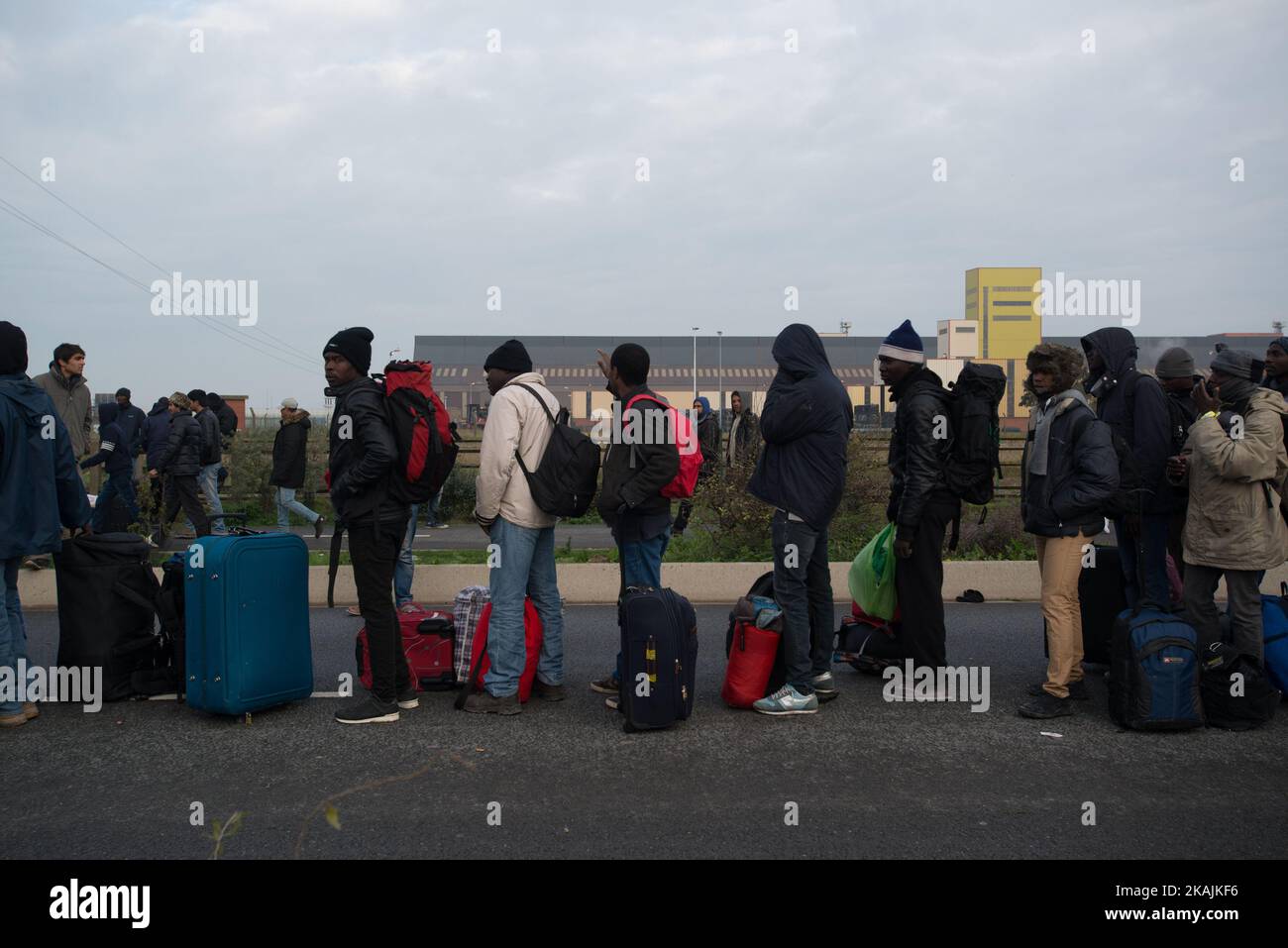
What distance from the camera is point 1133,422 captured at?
242 inches

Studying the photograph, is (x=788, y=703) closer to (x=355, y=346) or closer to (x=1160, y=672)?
(x=1160, y=672)

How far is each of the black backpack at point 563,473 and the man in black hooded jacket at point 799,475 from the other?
955mm

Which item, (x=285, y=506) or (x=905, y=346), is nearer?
(x=905, y=346)

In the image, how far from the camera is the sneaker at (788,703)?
5.61 metres

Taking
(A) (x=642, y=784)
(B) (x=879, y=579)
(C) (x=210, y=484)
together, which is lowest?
(A) (x=642, y=784)

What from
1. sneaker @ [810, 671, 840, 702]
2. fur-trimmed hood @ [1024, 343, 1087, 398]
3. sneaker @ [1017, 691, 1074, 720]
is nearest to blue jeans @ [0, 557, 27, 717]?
sneaker @ [810, 671, 840, 702]

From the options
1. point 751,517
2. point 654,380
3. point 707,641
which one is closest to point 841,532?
point 751,517

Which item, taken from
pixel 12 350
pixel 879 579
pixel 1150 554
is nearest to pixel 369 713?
pixel 12 350

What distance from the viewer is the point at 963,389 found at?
609 centimetres

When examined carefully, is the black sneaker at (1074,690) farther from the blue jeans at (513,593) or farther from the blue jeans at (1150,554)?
the blue jeans at (513,593)

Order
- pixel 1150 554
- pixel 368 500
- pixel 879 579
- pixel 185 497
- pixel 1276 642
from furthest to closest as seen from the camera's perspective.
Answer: pixel 185 497 < pixel 879 579 < pixel 1150 554 < pixel 1276 642 < pixel 368 500

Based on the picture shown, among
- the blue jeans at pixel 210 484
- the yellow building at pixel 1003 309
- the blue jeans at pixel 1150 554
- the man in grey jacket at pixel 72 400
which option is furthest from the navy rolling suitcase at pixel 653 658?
the yellow building at pixel 1003 309

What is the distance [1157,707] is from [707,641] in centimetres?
339

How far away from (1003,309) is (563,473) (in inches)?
2645
